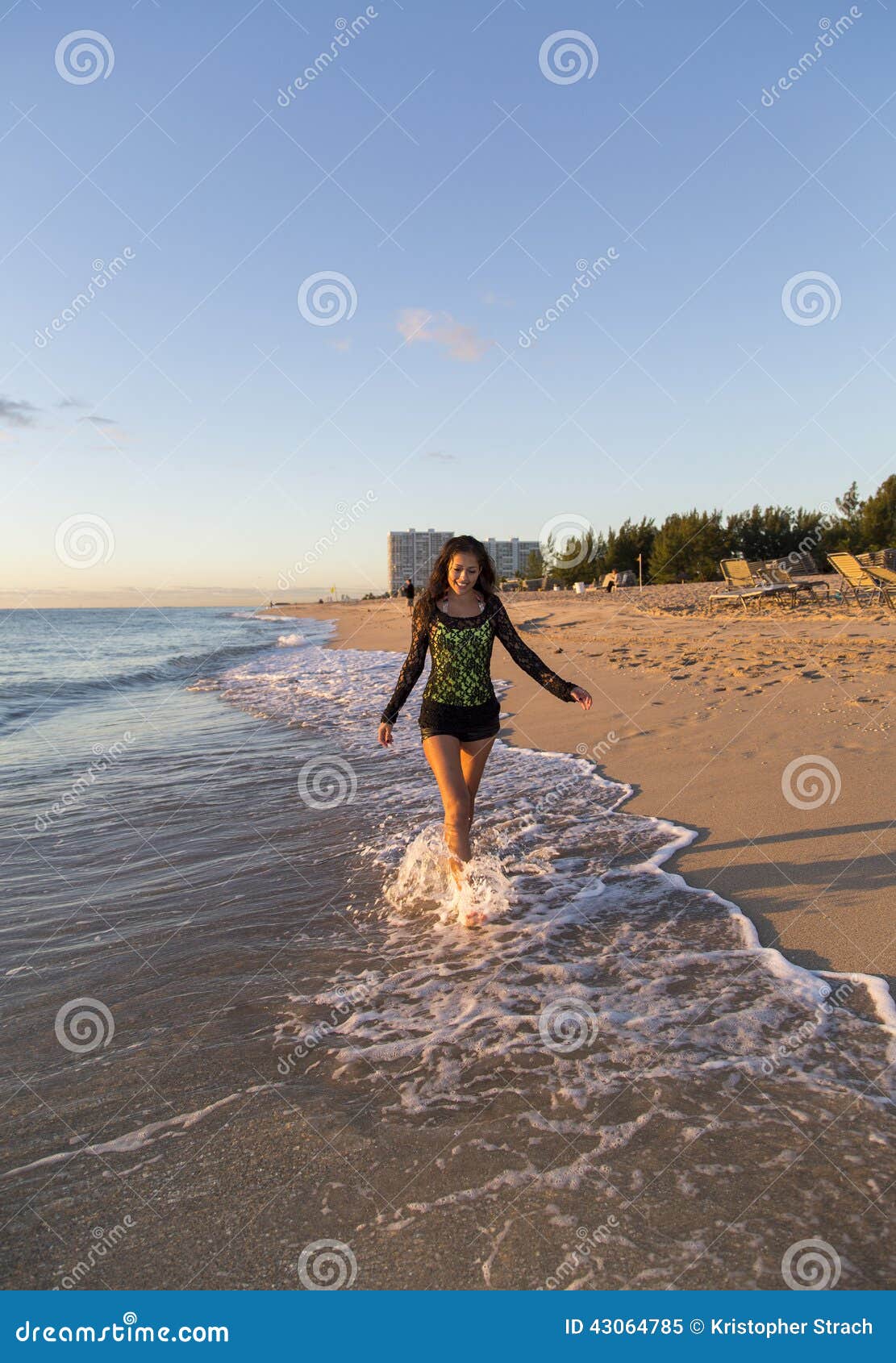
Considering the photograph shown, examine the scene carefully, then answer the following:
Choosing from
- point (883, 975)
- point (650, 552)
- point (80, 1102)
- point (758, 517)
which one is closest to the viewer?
point (80, 1102)

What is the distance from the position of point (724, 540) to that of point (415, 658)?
43107 mm

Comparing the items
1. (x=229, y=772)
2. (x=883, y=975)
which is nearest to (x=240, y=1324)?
(x=883, y=975)

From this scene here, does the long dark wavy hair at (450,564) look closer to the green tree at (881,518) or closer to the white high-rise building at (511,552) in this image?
the green tree at (881,518)

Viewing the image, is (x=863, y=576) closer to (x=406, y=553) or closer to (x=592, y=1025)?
(x=592, y=1025)

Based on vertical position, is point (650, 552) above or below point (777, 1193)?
above

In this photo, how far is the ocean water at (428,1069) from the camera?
7.16 feet

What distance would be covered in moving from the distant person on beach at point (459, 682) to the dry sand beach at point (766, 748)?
1496 mm

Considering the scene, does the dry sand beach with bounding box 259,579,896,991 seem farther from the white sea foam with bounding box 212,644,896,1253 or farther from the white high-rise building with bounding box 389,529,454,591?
the white high-rise building with bounding box 389,529,454,591

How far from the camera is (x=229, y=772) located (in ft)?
27.8

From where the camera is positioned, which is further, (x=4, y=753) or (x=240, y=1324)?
(x=4, y=753)

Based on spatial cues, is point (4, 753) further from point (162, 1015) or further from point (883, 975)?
point (883, 975)

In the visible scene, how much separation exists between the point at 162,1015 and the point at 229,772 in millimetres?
5135

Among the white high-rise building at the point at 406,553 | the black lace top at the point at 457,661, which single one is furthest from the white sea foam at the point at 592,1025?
the white high-rise building at the point at 406,553

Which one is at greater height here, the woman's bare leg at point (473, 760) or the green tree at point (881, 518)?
the green tree at point (881, 518)
